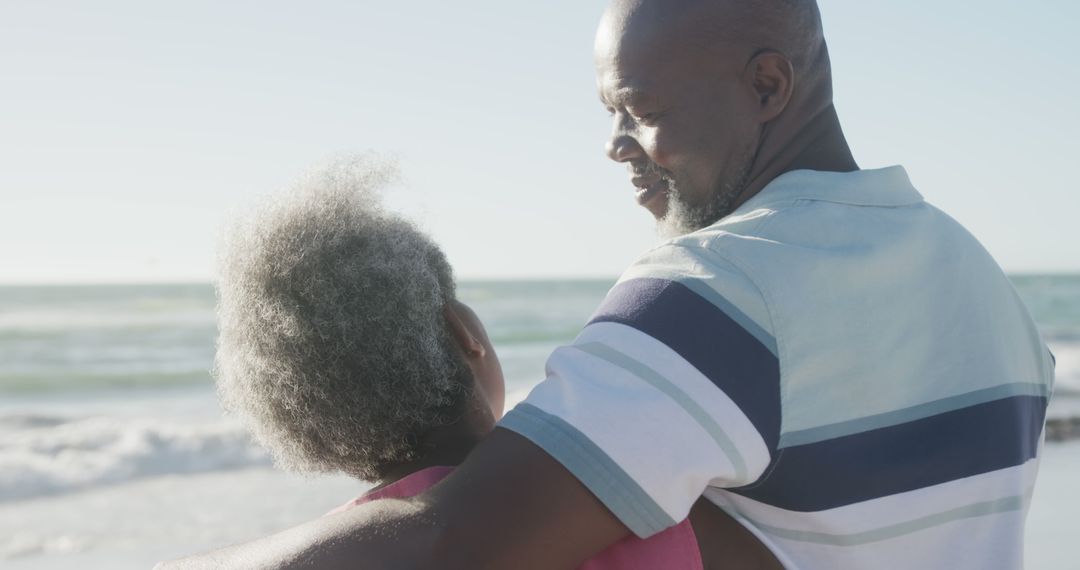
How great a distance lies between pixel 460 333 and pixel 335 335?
0.21 metres

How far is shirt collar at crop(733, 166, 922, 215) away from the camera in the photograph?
132cm

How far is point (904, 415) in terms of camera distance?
4.03ft

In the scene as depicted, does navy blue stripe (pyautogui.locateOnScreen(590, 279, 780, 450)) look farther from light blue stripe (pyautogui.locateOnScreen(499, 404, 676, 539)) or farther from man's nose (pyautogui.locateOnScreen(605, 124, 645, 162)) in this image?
man's nose (pyautogui.locateOnScreen(605, 124, 645, 162))

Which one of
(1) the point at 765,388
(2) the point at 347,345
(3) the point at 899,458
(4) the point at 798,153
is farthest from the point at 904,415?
(2) the point at 347,345

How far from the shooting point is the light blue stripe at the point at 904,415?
45.3 inches

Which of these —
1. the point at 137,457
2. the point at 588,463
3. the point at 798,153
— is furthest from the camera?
the point at 137,457

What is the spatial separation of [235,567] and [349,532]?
187 millimetres

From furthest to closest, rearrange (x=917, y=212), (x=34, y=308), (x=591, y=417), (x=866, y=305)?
(x=34, y=308)
(x=917, y=212)
(x=866, y=305)
(x=591, y=417)

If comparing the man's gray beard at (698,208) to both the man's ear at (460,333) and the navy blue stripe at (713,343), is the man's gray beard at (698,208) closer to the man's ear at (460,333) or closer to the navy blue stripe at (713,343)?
the man's ear at (460,333)

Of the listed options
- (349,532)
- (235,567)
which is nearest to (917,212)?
(349,532)

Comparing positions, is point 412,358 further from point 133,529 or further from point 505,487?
point 133,529

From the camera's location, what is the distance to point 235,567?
1.24 m

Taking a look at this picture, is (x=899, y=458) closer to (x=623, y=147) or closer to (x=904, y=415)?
(x=904, y=415)

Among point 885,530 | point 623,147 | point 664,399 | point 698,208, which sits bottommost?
point 885,530
